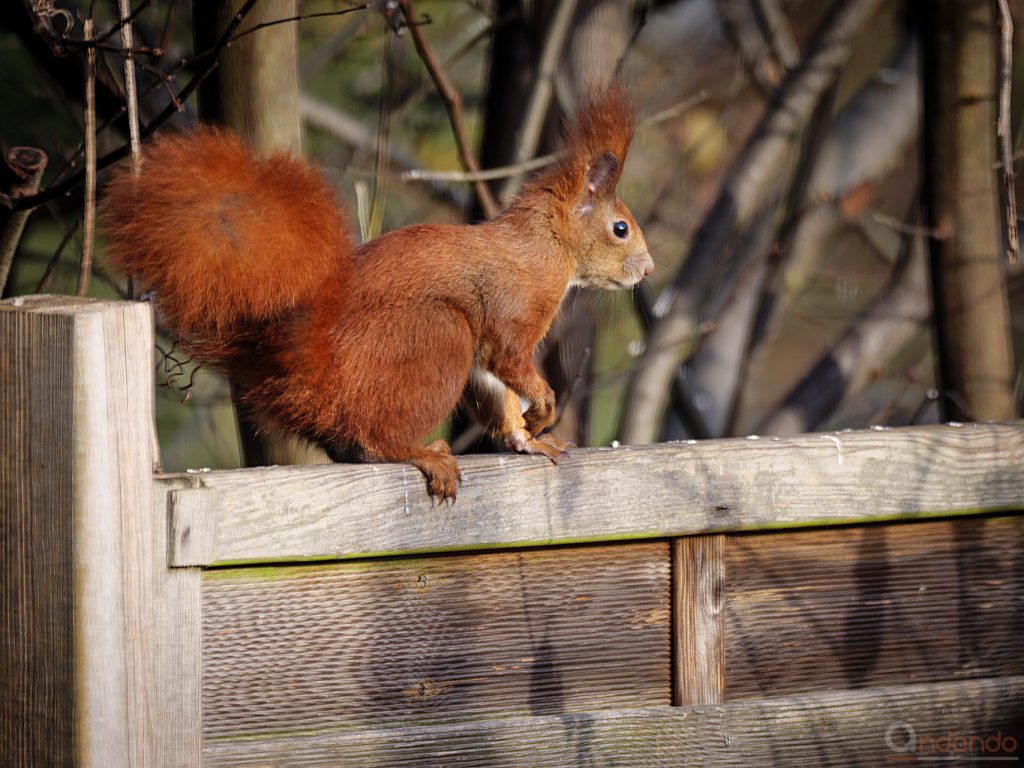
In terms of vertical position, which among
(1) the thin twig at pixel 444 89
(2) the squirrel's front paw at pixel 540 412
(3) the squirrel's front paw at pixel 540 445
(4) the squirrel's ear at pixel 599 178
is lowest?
(3) the squirrel's front paw at pixel 540 445

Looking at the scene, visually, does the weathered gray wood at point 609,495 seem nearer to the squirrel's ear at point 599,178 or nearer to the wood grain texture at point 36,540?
the wood grain texture at point 36,540

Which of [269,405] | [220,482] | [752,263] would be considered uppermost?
[752,263]

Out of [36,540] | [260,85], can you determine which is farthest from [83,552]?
[260,85]

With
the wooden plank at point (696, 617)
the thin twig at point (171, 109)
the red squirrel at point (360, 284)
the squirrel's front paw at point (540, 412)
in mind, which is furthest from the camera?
the squirrel's front paw at point (540, 412)

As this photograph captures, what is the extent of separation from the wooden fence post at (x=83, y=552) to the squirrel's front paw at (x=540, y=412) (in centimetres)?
83

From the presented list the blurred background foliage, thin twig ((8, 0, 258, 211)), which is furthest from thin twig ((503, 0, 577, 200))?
thin twig ((8, 0, 258, 211))

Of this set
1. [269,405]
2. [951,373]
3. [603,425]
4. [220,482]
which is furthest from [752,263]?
[220,482]

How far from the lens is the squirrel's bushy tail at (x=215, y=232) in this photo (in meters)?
1.55

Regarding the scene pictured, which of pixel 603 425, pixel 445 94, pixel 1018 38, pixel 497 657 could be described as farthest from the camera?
pixel 603 425

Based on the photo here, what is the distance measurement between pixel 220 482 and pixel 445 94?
4.56ft

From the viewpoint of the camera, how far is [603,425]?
527 cm

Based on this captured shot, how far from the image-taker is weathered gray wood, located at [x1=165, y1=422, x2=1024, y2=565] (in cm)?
146

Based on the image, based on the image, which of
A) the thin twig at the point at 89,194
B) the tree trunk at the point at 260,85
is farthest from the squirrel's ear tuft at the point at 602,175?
the thin twig at the point at 89,194

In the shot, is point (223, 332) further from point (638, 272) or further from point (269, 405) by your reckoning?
point (638, 272)
